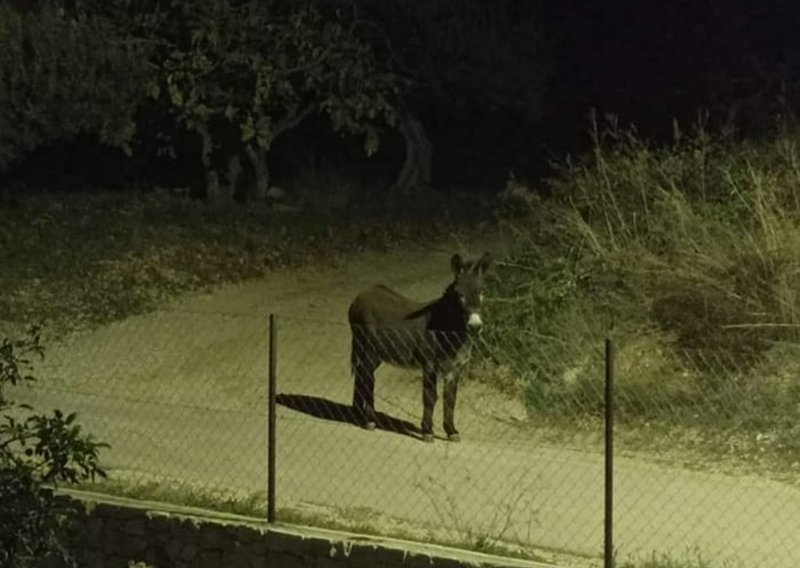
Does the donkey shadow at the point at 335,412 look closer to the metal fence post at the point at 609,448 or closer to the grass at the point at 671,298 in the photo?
the grass at the point at 671,298

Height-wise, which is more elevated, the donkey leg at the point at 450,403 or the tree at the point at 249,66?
the tree at the point at 249,66

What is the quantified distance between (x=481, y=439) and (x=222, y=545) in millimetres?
2839

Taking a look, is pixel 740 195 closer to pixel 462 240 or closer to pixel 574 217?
pixel 574 217

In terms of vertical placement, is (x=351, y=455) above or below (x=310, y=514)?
below

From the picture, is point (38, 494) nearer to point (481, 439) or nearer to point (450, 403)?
point (450, 403)

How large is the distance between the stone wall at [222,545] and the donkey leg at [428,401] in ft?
7.75

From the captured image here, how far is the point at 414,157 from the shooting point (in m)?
25.3

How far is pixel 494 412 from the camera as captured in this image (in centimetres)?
1350

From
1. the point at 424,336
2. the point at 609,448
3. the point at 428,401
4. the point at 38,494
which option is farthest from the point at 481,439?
the point at 38,494

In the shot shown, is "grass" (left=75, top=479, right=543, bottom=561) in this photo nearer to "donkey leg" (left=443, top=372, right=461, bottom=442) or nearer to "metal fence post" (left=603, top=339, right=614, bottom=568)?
"metal fence post" (left=603, top=339, right=614, bottom=568)

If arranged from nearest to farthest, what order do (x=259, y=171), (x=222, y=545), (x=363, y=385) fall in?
(x=222, y=545), (x=363, y=385), (x=259, y=171)

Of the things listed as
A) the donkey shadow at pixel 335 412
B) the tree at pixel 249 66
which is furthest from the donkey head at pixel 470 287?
the tree at pixel 249 66

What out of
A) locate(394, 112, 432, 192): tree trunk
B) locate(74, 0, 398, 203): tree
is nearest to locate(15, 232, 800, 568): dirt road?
locate(74, 0, 398, 203): tree

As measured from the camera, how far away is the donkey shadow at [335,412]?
13.1 m
